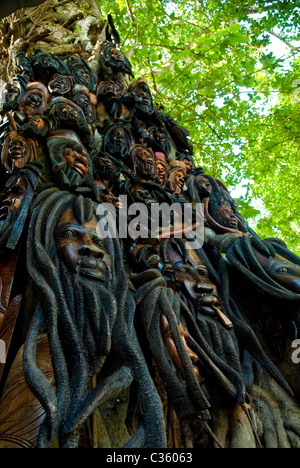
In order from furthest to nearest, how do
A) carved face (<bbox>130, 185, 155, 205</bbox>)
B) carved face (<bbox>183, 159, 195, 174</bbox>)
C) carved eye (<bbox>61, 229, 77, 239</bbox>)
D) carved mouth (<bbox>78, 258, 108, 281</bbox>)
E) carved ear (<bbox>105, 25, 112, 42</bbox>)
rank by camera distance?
carved ear (<bbox>105, 25, 112, 42</bbox>), carved face (<bbox>183, 159, 195, 174</bbox>), carved face (<bbox>130, 185, 155, 205</bbox>), carved eye (<bbox>61, 229, 77, 239</bbox>), carved mouth (<bbox>78, 258, 108, 281</bbox>)

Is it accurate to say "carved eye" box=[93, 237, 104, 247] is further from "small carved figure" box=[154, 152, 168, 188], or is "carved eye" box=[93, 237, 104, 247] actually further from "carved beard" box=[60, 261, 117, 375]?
"small carved figure" box=[154, 152, 168, 188]

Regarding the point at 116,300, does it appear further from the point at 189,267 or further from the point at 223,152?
the point at 223,152

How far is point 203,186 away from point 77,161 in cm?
144

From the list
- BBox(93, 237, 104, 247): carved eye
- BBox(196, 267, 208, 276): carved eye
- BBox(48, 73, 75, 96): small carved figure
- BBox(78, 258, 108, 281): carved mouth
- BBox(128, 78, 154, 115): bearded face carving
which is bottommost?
BBox(78, 258, 108, 281): carved mouth

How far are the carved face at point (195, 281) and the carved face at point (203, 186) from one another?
36.5 inches

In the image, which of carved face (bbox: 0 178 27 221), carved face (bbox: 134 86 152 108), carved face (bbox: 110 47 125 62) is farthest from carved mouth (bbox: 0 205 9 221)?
carved face (bbox: 110 47 125 62)

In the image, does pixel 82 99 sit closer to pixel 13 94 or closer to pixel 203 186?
pixel 13 94

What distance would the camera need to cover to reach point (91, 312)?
6.35 feet

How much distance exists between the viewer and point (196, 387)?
6.40 ft

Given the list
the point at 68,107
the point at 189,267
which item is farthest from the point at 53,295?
the point at 68,107

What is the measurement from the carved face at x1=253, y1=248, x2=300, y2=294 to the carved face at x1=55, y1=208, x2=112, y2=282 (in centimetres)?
116

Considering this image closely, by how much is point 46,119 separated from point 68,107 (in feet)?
0.92

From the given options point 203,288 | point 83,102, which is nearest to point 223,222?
point 203,288

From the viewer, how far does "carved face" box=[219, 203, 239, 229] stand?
3.55 m
